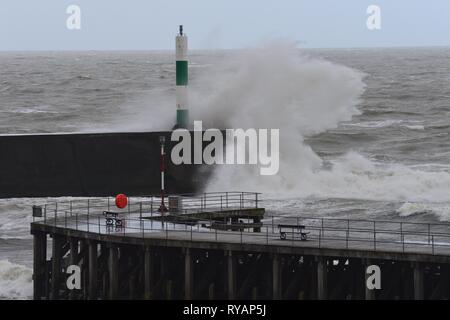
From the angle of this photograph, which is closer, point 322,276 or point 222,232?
point 322,276

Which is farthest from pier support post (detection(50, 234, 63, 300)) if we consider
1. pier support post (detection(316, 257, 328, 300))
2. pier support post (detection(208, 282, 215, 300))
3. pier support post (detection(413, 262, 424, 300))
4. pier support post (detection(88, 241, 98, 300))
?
pier support post (detection(413, 262, 424, 300))

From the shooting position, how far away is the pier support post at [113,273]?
25.8 m

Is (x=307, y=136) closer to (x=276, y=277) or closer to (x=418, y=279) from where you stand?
(x=276, y=277)

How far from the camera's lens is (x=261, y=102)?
4731 centimetres

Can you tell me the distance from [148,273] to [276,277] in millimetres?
2949

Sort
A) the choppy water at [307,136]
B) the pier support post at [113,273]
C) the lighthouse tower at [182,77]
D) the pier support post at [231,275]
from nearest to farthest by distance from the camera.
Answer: the pier support post at [231,275], the pier support post at [113,273], the lighthouse tower at [182,77], the choppy water at [307,136]

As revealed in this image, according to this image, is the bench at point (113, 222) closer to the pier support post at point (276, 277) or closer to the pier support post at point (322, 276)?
the pier support post at point (276, 277)

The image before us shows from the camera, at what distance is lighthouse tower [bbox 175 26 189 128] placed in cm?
3703

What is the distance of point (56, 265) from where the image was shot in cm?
2759

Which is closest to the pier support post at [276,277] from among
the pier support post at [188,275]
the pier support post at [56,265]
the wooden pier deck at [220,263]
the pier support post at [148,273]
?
the wooden pier deck at [220,263]

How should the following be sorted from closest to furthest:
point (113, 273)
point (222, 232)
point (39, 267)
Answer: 1. point (113, 273)
2. point (222, 232)
3. point (39, 267)

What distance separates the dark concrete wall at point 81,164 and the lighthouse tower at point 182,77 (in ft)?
9.34

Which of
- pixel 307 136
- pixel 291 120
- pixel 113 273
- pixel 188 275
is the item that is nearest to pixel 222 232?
pixel 188 275

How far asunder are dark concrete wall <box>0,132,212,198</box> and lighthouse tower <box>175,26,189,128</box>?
2847mm
